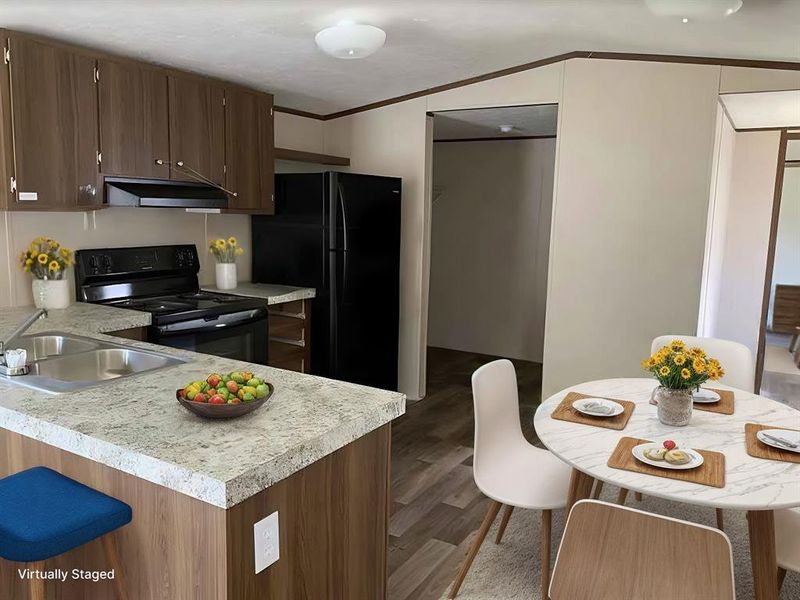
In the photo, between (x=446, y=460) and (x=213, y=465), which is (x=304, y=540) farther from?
(x=446, y=460)

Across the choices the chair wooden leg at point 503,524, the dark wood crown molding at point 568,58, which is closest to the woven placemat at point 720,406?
the chair wooden leg at point 503,524

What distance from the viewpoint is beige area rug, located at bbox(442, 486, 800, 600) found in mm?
2367

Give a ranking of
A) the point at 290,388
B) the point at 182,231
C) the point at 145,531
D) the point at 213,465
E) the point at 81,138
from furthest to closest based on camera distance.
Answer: the point at 182,231 → the point at 81,138 → the point at 290,388 → the point at 145,531 → the point at 213,465

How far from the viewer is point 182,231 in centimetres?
400

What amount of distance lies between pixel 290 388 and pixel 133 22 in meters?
1.92

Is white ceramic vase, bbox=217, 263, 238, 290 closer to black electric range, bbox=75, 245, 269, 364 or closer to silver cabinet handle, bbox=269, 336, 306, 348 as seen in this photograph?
black electric range, bbox=75, 245, 269, 364

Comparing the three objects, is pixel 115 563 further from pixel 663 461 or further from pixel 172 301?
pixel 172 301

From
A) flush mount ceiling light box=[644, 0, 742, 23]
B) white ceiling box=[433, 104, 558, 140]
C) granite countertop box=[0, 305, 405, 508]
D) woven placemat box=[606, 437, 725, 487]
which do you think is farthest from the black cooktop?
flush mount ceiling light box=[644, 0, 742, 23]

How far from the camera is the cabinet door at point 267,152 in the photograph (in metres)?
3.99

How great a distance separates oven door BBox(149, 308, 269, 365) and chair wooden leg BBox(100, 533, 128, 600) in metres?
1.72

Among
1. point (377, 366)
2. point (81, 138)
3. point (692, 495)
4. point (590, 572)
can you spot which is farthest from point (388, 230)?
point (590, 572)

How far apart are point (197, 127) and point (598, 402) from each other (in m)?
2.62

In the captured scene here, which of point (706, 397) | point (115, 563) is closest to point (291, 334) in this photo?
point (706, 397)

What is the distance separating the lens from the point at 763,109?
4.01m
